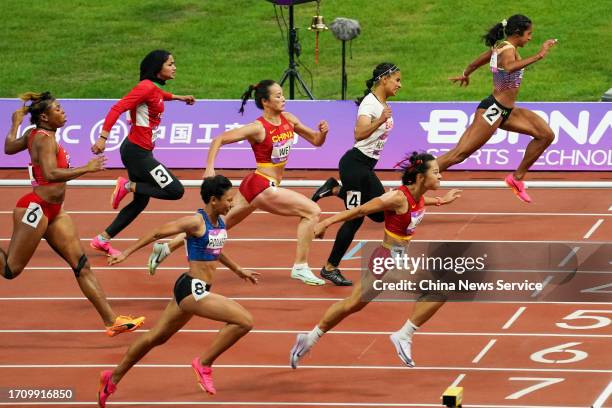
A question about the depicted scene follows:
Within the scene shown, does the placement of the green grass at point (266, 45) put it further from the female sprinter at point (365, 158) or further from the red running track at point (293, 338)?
the female sprinter at point (365, 158)

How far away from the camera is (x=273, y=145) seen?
1625cm

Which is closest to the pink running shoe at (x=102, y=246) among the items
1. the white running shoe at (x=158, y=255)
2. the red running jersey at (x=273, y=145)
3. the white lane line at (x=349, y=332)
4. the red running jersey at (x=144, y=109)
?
the red running jersey at (x=144, y=109)

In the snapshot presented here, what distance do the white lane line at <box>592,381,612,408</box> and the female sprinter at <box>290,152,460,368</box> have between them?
1511 millimetres

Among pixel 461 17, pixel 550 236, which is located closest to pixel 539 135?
pixel 550 236

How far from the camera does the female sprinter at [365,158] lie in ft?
53.4

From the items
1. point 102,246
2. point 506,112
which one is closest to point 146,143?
point 102,246

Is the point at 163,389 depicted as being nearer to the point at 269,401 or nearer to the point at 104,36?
the point at 269,401

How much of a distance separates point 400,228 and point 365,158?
3005 mm

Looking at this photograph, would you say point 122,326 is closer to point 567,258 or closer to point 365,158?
point 365,158

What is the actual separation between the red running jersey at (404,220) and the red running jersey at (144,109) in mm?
4199

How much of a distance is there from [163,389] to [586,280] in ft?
16.9

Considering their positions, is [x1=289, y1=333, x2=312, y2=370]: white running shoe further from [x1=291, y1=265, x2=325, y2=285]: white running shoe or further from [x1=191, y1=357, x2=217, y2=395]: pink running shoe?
[x1=291, y1=265, x2=325, y2=285]: white running shoe

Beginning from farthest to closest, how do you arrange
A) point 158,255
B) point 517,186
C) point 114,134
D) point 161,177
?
point 114,134 < point 517,186 < point 161,177 < point 158,255

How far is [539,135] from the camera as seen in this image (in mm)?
18219
